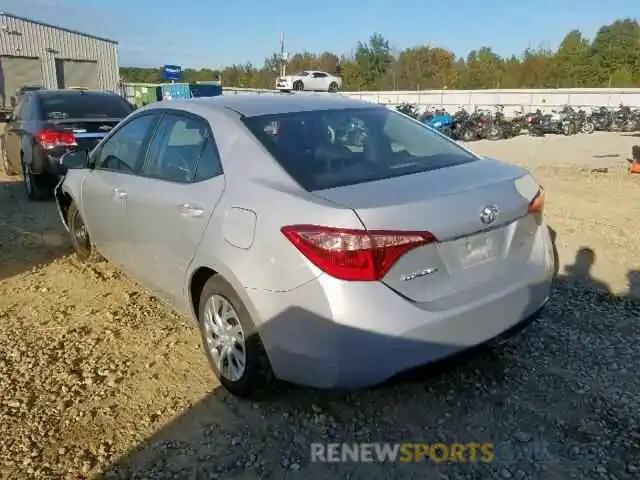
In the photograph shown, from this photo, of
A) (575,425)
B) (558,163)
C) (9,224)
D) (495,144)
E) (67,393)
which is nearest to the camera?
(575,425)

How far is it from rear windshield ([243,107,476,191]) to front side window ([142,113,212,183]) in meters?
0.37

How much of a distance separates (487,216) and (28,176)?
7.60m

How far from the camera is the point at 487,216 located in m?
2.42

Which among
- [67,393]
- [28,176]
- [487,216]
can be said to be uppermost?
[487,216]

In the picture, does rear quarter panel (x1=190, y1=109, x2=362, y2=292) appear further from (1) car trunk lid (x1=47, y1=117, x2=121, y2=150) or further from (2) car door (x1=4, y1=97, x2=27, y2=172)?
(2) car door (x1=4, y1=97, x2=27, y2=172)

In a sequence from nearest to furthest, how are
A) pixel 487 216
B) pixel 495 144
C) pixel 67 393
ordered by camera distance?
pixel 487 216, pixel 67 393, pixel 495 144

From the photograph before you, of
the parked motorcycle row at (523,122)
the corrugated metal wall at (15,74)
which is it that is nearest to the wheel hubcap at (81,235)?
the parked motorcycle row at (523,122)

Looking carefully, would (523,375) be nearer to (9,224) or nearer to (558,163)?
(9,224)

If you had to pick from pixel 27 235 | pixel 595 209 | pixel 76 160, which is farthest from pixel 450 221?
pixel 595 209

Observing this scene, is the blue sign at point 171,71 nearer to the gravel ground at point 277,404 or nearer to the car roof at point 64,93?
the car roof at point 64,93

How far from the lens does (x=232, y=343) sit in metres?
2.87

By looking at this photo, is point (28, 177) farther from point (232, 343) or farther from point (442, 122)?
point (442, 122)

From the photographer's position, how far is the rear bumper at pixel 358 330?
7.25 ft

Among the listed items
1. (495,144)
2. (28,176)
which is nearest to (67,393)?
(28,176)
